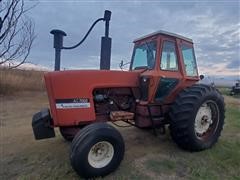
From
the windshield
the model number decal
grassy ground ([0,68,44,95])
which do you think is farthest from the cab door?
grassy ground ([0,68,44,95])

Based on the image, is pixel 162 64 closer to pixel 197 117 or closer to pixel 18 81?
pixel 197 117

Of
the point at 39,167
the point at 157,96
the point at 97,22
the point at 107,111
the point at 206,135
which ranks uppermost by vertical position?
the point at 97,22

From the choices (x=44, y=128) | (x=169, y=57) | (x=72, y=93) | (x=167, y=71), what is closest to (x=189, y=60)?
(x=169, y=57)

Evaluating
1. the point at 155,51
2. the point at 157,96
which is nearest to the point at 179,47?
the point at 155,51

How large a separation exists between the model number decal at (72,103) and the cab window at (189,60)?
7.10 feet

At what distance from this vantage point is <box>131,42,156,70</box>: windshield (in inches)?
170

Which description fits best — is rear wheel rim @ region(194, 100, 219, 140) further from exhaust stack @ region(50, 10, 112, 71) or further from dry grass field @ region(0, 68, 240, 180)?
exhaust stack @ region(50, 10, 112, 71)

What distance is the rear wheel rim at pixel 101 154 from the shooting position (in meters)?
3.23

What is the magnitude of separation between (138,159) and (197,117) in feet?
4.32

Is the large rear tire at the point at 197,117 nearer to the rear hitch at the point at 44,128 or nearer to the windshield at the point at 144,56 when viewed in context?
the windshield at the point at 144,56

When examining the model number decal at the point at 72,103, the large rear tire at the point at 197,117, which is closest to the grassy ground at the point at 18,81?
the model number decal at the point at 72,103

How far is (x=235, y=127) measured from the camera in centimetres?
615

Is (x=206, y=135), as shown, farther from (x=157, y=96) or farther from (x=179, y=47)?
(x=179, y=47)

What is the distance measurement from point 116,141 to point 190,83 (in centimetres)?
218
